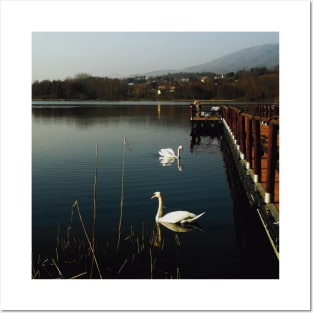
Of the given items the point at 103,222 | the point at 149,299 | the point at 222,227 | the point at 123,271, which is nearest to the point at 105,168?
the point at 103,222

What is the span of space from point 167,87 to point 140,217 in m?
5.19

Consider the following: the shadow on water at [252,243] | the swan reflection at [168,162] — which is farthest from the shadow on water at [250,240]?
the swan reflection at [168,162]

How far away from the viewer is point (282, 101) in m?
5.91

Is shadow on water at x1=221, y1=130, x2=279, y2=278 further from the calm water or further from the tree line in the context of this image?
the tree line

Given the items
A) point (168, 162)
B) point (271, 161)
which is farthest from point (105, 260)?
point (168, 162)

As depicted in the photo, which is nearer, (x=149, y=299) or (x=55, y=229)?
(x=149, y=299)

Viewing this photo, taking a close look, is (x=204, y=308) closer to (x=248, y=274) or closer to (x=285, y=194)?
(x=248, y=274)

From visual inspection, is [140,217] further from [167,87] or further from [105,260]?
[167,87]

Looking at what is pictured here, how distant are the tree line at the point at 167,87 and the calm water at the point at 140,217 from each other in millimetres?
995

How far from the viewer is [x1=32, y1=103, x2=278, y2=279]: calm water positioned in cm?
638

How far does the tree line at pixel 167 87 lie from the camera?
7.96m

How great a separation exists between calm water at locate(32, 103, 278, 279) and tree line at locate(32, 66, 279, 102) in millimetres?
995

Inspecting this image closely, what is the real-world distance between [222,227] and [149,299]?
2.87 m

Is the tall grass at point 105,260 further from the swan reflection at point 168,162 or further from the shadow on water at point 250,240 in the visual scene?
the swan reflection at point 168,162
